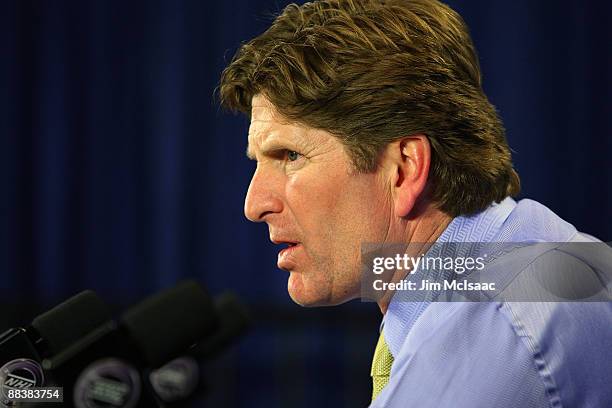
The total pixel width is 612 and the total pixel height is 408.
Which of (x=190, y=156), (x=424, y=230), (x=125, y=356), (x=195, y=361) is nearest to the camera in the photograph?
(x=125, y=356)

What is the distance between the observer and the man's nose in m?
1.07

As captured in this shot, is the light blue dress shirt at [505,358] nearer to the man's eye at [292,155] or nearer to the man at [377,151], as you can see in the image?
the man at [377,151]

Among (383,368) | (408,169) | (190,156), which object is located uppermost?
(408,169)

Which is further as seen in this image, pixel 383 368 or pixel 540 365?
pixel 383 368

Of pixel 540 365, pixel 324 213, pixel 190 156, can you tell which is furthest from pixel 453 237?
pixel 190 156

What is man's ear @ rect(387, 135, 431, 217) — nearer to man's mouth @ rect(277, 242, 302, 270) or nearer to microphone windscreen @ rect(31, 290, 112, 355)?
man's mouth @ rect(277, 242, 302, 270)

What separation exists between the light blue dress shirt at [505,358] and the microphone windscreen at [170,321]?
0.62 ft

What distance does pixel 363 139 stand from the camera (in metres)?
1.04

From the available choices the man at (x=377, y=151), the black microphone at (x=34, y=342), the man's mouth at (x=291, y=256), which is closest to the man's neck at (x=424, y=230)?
the man at (x=377, y=151)

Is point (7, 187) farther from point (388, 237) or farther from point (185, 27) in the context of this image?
point (388, 237)

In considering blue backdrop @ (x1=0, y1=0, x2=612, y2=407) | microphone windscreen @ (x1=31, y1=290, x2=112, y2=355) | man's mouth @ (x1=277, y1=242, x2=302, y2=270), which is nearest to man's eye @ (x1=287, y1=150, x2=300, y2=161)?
man's mouth @ (x1=277, y1=242, x2=302, y2=270)

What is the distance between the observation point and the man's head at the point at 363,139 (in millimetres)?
1032

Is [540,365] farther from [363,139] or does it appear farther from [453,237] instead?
[363,139]

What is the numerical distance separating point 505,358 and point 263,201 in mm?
401
